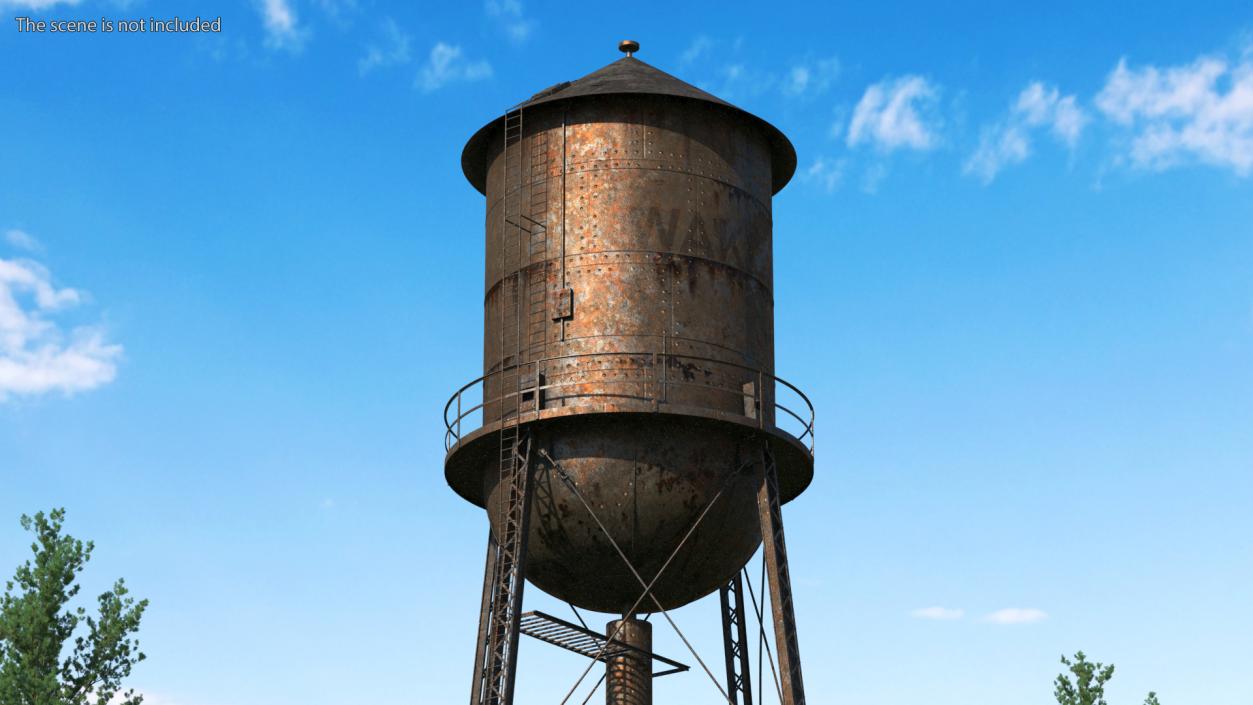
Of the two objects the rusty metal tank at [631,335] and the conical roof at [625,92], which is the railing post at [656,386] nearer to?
the rusty metal tank at [631,335]

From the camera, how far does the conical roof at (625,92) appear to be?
79.2ft

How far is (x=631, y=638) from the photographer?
25656 mm

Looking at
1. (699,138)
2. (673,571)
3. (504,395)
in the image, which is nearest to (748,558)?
(673,571)

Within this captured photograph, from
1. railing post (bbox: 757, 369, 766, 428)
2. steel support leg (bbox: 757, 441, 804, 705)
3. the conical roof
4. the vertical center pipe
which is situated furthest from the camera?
the vertical center pipe

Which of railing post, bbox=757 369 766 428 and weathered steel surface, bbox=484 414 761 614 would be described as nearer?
weathered steel surface, bbox=484 414 761 614

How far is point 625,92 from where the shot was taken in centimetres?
2386

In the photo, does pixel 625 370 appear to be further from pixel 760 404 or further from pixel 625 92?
pixel 625 92

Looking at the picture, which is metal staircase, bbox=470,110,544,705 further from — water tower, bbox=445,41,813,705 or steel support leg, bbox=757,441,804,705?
steel support leg, bbox=757,441,804,705

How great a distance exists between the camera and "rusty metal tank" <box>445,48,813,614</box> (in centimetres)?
2261

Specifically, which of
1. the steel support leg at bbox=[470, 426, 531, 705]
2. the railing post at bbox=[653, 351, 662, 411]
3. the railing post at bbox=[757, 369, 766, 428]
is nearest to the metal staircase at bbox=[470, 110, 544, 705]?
the steel support leg at bbox=[470, 426, 531, 705]

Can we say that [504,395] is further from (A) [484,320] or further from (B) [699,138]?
(B) [699,138]

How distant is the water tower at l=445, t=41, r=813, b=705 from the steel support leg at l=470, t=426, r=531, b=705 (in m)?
0.03

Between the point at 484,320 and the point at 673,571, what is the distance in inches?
200

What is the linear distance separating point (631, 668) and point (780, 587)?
439 centimetres
